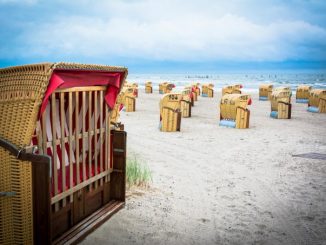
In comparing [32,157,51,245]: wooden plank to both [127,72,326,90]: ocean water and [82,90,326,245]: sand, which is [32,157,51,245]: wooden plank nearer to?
[82,90,326,245]: sand

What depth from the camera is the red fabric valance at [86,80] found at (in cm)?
313

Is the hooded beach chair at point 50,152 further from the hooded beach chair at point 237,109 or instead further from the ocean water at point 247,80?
the ocean water at point 247,80

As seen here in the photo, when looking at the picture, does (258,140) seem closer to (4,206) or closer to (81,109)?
(81,109)

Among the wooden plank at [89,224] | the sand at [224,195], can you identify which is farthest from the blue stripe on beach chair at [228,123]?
the wooden plank at [89,224]

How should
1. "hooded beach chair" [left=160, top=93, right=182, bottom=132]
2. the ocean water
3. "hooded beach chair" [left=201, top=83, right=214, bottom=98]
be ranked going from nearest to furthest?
"hooded beach chair" [left=160, top=93, right=182, bottom=132]
"hooded beach chair" [left=201, top=83, right=214, bottom=98]
the ocean water

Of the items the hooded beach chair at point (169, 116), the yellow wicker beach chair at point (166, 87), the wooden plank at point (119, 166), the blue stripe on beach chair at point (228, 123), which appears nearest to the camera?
the wooden plank at point (119, 166)

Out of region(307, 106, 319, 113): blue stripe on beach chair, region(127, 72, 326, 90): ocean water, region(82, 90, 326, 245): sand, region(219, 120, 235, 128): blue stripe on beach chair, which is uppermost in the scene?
region(127, 72, 326, 90): ocean water

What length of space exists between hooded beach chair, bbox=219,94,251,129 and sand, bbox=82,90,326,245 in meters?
2.03

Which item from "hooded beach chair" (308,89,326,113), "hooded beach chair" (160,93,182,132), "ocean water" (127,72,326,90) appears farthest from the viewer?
"ocean water" (127,72,326,90)

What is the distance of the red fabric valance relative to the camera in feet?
10.3

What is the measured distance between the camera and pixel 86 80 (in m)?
3.87

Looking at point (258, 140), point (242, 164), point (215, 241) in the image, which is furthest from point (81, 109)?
point (258, 140)

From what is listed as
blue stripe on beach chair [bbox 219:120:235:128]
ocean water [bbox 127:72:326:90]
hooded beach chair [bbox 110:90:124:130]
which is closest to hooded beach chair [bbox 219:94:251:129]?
blue stripe on beach chair [bbox 219:120:235:128]

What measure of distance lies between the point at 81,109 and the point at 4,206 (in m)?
1.57
